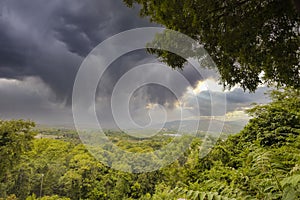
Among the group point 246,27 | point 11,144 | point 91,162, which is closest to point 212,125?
point 246,27

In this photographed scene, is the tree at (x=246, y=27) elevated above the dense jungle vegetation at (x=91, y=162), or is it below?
above

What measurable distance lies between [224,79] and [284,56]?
0.92 meters

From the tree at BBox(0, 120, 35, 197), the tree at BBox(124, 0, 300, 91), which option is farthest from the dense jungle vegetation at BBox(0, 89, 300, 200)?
the tree at BBox(124, 0, 300, 91)

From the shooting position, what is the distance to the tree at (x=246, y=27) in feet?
8.55

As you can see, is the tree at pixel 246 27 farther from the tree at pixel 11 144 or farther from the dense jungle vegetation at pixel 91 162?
the tree at pixel 11 144

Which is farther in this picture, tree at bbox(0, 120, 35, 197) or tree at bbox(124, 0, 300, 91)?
tree at bbox(0, 120, 35, 197)

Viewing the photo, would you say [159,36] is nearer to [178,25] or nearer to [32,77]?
[178,25]

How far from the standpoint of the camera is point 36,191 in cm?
1908

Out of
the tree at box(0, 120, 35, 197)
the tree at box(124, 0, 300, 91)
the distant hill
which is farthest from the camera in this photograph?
the tree at box(0, 120, 35, 197)

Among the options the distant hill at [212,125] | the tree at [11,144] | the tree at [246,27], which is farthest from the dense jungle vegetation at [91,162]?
the tree at [246,27]

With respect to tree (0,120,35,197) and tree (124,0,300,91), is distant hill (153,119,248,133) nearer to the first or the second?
tree (124,0,300,91)

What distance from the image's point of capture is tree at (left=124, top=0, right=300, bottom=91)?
2605 millimetres

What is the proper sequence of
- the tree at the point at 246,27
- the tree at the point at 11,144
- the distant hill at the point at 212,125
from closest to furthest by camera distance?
the tree at the point at 246,27, the distant hill at the point at 212,125, the tree at the point at 11,144

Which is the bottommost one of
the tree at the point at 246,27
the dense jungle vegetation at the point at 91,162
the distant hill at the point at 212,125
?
the dense jungle vegetation at the point at 91,162
